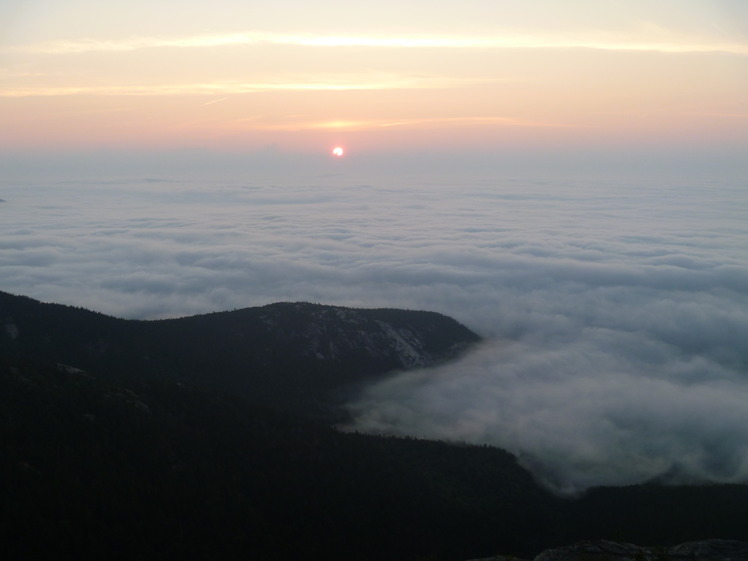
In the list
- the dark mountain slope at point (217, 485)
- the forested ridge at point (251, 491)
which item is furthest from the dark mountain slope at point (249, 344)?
the dark mountain slope at point (217, 485)

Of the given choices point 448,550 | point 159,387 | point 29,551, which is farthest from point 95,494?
point 448,550

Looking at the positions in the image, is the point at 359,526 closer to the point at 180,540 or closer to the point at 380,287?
the point at 180,540

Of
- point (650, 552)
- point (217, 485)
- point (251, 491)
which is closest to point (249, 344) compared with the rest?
point (251, 491)

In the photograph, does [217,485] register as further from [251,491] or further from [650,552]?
[650,552]

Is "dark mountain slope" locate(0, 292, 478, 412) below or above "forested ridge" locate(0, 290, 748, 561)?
above

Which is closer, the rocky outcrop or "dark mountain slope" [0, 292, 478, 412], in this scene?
the rocky outcrop

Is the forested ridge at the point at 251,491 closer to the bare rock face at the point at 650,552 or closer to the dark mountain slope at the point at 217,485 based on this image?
the dark mountain slope at the point at 217,485

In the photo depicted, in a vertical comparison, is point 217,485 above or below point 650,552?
below

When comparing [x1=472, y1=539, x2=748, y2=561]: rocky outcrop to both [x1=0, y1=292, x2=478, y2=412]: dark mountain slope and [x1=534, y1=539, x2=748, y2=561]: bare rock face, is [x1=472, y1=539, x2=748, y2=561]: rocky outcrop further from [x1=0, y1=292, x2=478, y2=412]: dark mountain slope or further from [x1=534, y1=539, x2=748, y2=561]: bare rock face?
[x1=0, y1=292, x2=478, y2=412]: dark mountain slope

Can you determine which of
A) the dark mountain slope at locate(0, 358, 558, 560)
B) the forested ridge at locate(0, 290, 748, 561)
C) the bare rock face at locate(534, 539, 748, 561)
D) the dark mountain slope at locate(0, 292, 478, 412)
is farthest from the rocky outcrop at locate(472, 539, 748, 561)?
the dark mountain slope at locate(0, 292, 478, 412)
